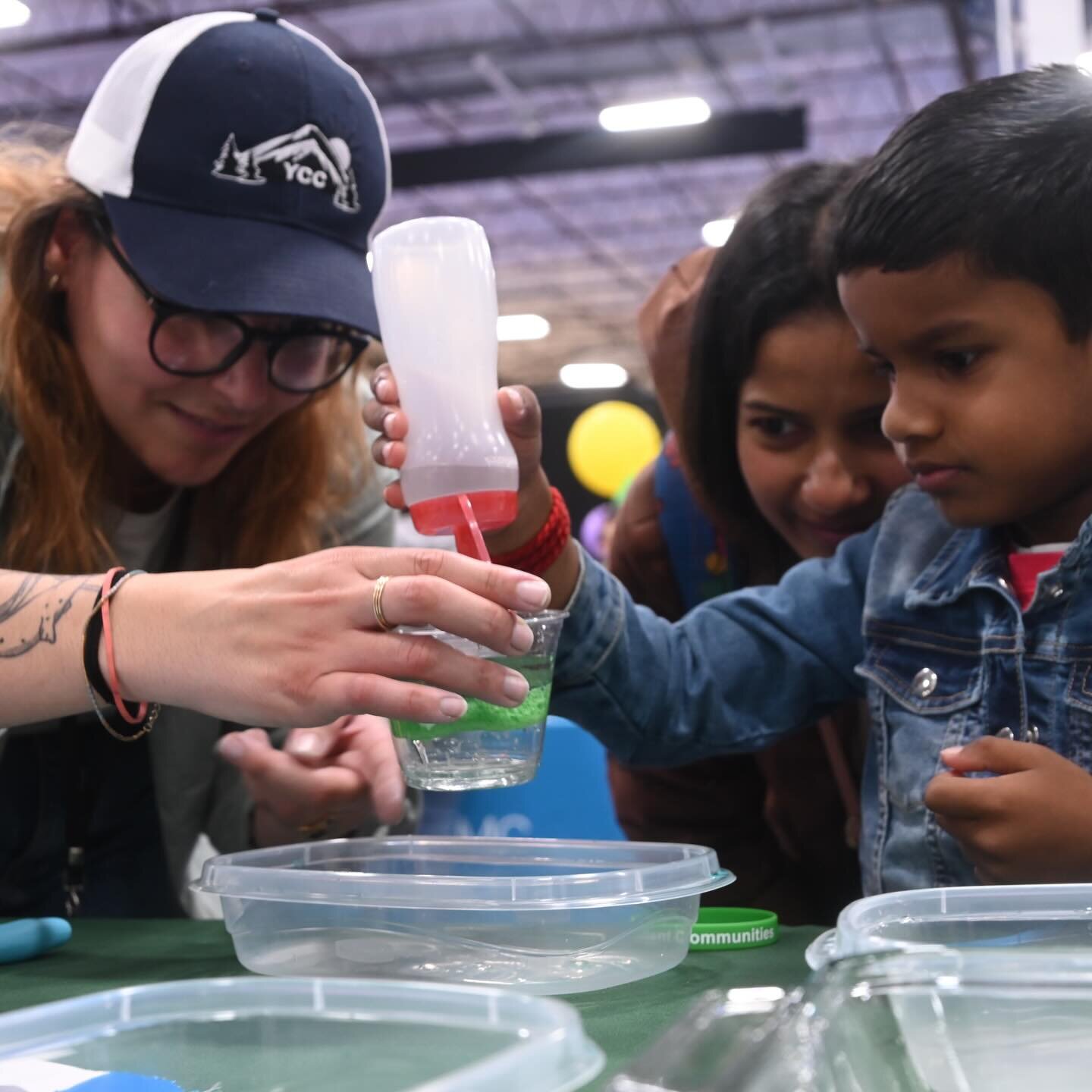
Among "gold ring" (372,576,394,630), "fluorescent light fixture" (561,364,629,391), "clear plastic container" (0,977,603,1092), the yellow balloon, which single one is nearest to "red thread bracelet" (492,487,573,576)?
"gold ring" (372,576,394,630)

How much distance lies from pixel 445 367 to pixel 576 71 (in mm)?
7859

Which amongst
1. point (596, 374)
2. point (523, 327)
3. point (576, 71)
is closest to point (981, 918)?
point (576, 71)

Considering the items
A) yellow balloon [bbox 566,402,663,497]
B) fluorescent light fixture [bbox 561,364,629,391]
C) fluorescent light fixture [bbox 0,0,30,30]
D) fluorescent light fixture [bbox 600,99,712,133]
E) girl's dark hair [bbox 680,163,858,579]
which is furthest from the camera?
fluorescent light fixture [bbox 561,364,629,391]

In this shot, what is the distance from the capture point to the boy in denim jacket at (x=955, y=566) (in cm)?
115

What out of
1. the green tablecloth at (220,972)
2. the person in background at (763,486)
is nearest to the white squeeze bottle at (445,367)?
the green tablecloth at (220,972)

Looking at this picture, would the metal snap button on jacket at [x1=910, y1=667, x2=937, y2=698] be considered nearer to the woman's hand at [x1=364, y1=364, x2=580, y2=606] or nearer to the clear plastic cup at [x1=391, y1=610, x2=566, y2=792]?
the woman's hand at [x1=364, y1=364, x2=580, y2=606]

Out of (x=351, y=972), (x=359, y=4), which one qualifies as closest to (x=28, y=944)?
(x=351, y=972)

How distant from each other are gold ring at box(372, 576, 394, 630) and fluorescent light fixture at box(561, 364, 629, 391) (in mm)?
15146

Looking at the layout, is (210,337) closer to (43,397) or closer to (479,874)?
(43,397)

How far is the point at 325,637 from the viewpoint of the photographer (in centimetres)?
98

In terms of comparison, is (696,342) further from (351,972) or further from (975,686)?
(351,972)

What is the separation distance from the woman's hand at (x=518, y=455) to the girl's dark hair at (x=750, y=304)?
0.40m

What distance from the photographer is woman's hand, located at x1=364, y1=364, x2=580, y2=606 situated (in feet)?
3.51

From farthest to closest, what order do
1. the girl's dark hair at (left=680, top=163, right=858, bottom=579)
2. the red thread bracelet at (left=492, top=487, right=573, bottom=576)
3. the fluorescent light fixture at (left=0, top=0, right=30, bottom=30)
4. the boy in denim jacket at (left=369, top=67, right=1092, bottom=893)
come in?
the fluorescent light fixture at (left=0, top=0, right=30, bottom=30), the girl's dark hair at (left=680, top=163, right=858, bottom=579), the red thread bracelet at (left=492, top=487, right=573, bottom=576), the boy in denim jacket at (left=369, top=67, right=1092, bottom=893)
